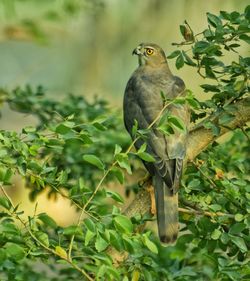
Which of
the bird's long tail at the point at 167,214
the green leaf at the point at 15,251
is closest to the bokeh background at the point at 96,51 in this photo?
the bird's long tail at the point at 167,214

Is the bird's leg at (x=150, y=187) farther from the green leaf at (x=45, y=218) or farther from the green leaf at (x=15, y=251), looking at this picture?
the green leaf at (x=15, y=251)

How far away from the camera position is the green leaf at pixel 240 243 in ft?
9.68

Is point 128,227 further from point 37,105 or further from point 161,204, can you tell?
point 37,105

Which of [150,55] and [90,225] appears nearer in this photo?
[90,225]

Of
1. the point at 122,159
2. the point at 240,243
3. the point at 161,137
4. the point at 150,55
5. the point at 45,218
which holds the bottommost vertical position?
the point at 240,243

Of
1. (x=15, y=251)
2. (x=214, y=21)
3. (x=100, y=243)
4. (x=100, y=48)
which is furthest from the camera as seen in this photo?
(x=100, y=48)

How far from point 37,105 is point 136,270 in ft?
6.35

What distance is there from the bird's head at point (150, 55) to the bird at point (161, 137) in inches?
8.3

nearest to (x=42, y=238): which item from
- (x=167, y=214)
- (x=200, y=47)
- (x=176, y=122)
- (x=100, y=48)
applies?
(x=176, y=122)

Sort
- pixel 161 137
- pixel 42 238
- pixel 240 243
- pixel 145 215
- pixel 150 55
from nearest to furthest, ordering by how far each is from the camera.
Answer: pixel 42 238 < pixel 240 243 < pixel 145 215 < pixel 161 137 < pixel 150 55

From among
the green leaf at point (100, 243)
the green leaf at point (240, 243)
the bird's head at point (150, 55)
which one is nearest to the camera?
the green leaf at point (100, 243)

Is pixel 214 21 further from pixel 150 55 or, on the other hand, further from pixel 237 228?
pixel 150 55

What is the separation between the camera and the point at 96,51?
9812 mm

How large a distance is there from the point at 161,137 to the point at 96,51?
6147mm
